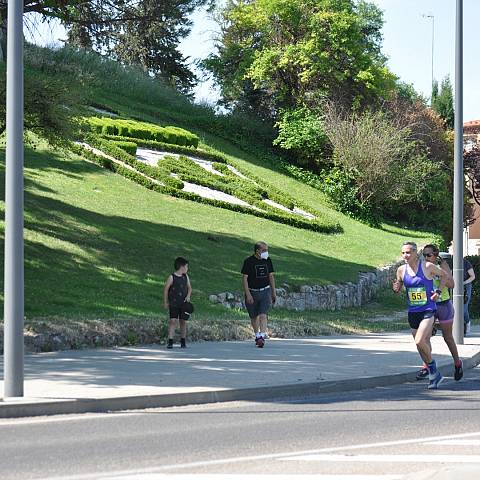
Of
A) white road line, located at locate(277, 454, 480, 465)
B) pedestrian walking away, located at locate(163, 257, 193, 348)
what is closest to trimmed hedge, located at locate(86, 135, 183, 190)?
pedestrian walking away, located at locate(163, 257, 193, 348)

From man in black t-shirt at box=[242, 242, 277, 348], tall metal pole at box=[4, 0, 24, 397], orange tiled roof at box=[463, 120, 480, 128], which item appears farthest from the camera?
orange tiled roof at box=[463, 120, 480, 128]

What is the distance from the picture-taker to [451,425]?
11.5 meters

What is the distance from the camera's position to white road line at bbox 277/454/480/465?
9.10 meters

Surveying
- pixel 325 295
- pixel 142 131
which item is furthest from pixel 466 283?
pixel 142 131

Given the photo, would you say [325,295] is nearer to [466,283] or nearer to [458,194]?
[466,283]

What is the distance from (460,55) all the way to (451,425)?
12.3 meters

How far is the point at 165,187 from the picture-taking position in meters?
41.9

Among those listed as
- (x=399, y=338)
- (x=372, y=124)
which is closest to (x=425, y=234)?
(x=372, y=124)

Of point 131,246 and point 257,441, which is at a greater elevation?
point 131,246

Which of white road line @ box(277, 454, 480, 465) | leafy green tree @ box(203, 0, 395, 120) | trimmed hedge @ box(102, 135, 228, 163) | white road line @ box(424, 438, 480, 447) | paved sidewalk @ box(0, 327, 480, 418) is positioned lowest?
white road line @ box(424, 438, 480, 447)

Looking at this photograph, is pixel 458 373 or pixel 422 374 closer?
pixel 422 374

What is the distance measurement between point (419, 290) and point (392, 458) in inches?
238

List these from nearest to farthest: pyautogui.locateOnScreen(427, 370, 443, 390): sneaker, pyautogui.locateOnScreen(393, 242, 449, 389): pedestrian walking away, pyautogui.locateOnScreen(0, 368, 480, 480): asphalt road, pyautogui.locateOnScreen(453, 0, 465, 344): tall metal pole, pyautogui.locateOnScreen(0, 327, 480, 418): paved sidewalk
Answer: pyautogui.locateOnScreen(0, 368, 480, 480): asphalt road → pyautogui.locateOnScreen(0, 327, 480, 418): paved sidewalk → pyautogui.locateOnScreen(393, 242, 449, 389): pedestrian walking away → pyautogui.locateOnScreen(427, 370, 443, 390): sneaker → pyautogui.locateOnScreen(453, 0, 465, 344): tall metal pole

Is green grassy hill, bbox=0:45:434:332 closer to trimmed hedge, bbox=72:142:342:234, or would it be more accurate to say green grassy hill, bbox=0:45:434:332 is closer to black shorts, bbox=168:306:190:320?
trimmed hedge, bbox=72:142:342:234
